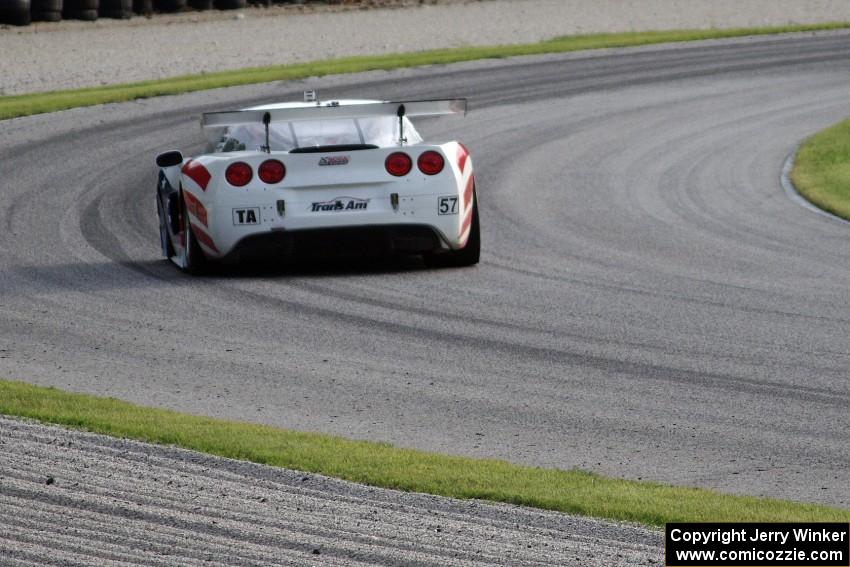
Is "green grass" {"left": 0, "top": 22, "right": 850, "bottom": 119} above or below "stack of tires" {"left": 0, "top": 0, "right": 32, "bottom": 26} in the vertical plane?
below

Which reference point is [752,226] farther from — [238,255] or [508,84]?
[508,84]

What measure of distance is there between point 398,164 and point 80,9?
22.4m

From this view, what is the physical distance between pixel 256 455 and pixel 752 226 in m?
8.04

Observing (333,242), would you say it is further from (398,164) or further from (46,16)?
(46,16)

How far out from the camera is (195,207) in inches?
438

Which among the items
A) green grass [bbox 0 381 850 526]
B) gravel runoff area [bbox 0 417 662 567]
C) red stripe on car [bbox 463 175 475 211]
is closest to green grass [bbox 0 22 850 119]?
red stripe on car [bbox 463 175 475 211]

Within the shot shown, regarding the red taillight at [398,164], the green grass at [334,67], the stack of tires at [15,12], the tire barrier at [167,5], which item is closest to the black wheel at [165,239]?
the red taillight at [398,164]

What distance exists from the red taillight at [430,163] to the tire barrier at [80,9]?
22242 mm

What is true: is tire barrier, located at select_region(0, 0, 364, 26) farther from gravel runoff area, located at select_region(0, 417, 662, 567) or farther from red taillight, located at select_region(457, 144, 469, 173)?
gravel runoff area, located at select_region(0, 417, 662, 567)

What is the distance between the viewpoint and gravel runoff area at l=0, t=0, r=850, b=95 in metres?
27.6

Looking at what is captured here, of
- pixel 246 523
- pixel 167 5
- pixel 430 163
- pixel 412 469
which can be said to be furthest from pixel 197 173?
pixel 167 5

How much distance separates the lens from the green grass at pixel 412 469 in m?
5.89

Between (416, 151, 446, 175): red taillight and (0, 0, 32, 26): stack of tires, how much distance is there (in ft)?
70.0

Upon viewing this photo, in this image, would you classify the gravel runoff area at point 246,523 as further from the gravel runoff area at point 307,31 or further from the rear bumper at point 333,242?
the gravel runoff area at point 307,31
